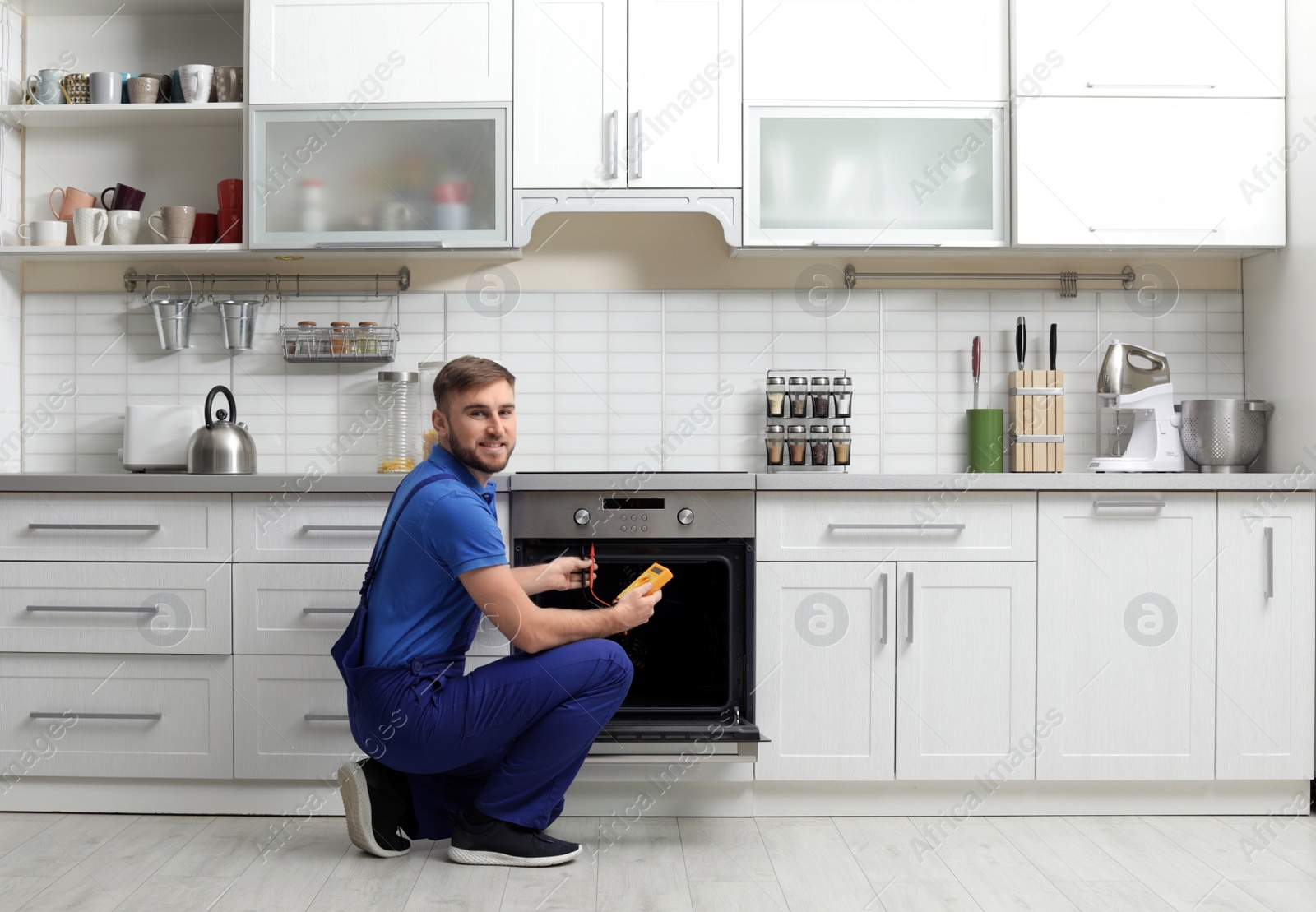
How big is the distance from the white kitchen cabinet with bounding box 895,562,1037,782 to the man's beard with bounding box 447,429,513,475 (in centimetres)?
109

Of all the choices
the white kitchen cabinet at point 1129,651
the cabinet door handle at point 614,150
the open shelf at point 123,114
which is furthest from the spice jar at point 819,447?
the open shelf at point 123,114

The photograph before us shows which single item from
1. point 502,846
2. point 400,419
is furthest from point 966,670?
point 400,419

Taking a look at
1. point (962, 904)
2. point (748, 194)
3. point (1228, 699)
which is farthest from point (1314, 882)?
point (748, 194)

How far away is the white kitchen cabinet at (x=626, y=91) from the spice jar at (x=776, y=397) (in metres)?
0.64

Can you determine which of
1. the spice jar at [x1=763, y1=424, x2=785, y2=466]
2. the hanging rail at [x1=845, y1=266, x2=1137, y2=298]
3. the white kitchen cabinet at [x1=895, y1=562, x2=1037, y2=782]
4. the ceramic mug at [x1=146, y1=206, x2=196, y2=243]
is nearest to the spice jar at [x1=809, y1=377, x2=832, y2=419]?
the spice jar at [x1=763, y1=424, x2=785, y2=466]

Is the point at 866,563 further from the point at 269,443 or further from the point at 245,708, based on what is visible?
the point at 269,443

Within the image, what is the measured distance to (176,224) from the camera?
9.66ft

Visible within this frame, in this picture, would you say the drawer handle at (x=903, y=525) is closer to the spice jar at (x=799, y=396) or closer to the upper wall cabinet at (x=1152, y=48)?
the spice jar at (x=799, y=396)

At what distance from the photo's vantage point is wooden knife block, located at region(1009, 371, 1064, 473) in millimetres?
2953

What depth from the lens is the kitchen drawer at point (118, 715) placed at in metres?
2.54

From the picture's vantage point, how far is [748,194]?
2811mm

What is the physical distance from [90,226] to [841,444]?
7.67 feet

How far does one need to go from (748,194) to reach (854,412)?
30.6 inches

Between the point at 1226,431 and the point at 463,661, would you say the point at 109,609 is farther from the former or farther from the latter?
the point at 1226,431
